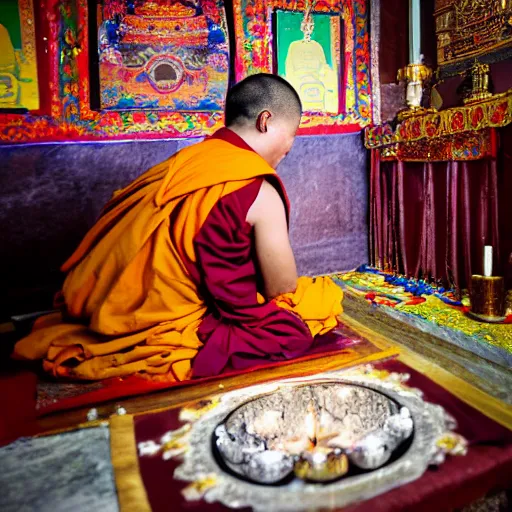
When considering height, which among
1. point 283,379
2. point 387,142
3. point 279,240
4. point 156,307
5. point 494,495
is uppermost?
point 387,142

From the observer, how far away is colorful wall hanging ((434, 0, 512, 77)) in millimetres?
2814

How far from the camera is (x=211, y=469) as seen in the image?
137 centimetres

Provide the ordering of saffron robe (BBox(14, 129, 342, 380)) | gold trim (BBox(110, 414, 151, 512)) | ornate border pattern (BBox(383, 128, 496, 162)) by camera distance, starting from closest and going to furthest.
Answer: gold trim (BBox(110, 414, 151, 512)) → saffron robe (BBox(14, 129, 342, 380)) → ornate border pattern (BBox(383, 128, 496, 162))

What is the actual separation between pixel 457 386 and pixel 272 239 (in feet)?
3.08

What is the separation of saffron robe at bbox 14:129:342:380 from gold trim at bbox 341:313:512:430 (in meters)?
0.44

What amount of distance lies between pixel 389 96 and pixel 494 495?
3.38 m

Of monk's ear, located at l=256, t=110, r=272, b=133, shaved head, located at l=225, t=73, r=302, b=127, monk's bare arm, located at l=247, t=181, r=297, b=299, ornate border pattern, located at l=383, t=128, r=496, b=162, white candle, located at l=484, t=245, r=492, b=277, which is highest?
shaved head, located at l=225, t=73, r=302, b=127

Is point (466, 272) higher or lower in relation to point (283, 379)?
higher

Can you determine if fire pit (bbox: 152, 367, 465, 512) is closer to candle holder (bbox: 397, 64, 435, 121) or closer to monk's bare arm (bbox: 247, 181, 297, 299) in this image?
monk's bare arm (bbox: 247, 181, 297, 299)

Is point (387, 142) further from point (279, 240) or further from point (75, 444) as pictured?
point (75, 444)

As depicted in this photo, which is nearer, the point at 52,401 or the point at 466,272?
the point at 52,401

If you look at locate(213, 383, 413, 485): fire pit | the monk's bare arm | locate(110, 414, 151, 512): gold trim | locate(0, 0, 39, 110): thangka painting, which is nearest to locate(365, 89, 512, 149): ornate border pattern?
the monk's bare arm

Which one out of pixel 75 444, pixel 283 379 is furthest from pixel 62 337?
pixel 283 379

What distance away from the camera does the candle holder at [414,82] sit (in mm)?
3205
